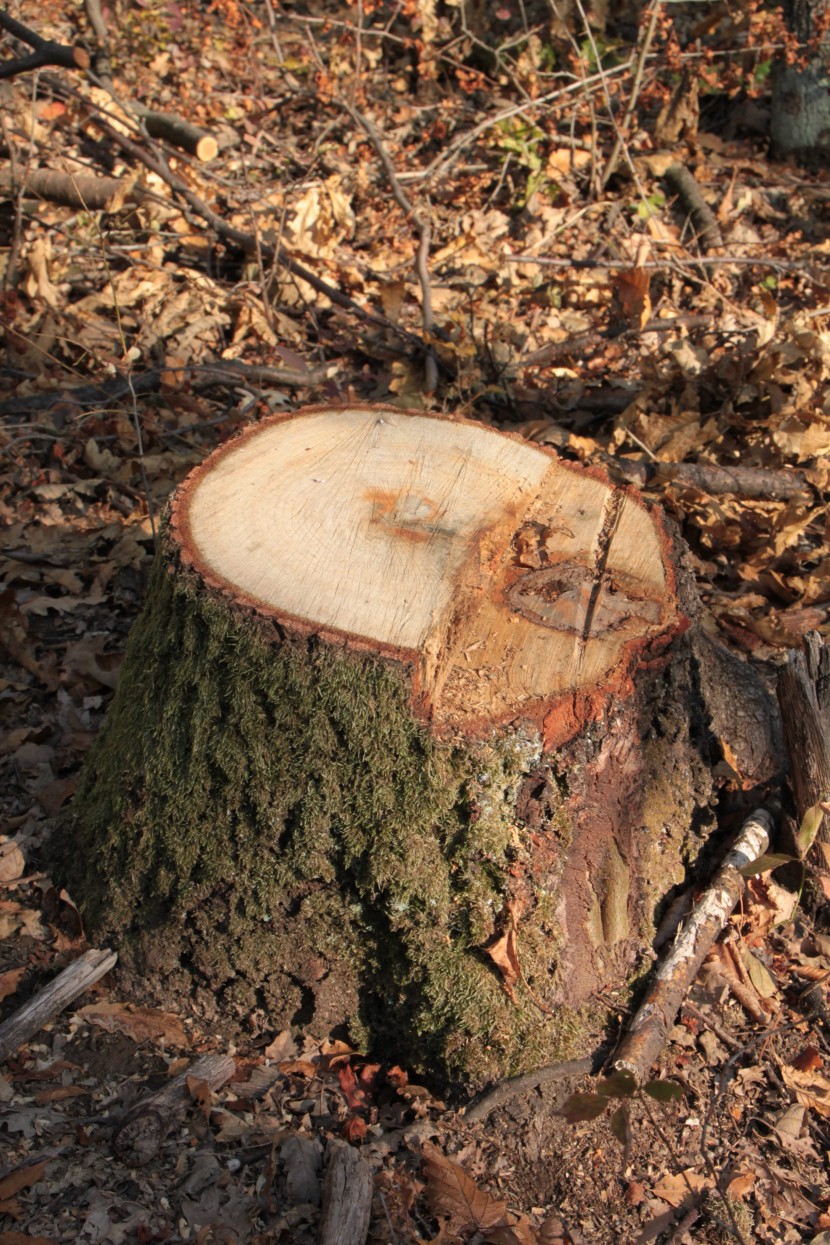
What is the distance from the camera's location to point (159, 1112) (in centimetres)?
238

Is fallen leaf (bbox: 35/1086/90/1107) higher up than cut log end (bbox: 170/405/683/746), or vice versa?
cut log end (bbox: 170/405/683/746)

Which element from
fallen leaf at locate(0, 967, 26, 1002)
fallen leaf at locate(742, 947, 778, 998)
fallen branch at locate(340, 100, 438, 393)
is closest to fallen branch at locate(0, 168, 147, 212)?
fallen branch at locate(340, 100, 438, 393)

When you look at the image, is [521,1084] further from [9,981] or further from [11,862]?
[11,862]

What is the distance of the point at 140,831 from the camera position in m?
2.63

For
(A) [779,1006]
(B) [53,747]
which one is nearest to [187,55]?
(B) [53,747]

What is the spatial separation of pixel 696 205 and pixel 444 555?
15.2ft

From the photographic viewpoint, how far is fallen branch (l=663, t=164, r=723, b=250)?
6.20 meters

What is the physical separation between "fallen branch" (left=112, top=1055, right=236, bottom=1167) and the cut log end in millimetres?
977

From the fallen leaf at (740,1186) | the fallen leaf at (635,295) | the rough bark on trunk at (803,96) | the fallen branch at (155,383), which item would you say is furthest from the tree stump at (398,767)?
the rough bark on trunk at (803,96)

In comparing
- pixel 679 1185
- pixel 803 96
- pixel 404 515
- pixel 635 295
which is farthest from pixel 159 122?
pixel 679 1185

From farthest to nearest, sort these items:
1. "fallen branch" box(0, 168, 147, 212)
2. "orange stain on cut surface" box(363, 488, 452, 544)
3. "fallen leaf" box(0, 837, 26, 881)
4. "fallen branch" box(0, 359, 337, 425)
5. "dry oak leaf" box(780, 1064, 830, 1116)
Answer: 1. "fallen branch" box(0, 168, 147, 212)
2. "fallen branch" box(0, 359, 337, 425)
3. "fallen leaf" box(0, 837, 26, 881)
4. "orange stain on cut surface" box(363, 488, 452, 544)
5. "dry oak leaf" box(780, 1064, 830, 1116)

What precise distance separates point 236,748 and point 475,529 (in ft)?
2.65

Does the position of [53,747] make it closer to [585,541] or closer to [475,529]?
[475,529]

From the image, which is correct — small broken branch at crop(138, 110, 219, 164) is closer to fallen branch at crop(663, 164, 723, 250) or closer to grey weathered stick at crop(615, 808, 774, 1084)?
fallen branch at crop(663, 164, 723, 250)
